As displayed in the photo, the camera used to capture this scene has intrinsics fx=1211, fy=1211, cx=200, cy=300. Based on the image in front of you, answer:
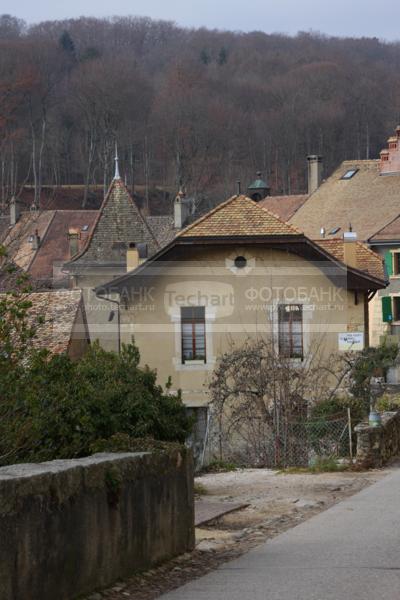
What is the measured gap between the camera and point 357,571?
9531mm

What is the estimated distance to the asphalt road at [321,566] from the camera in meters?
8.59

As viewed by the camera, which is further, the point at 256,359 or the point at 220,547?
the point at 256,359

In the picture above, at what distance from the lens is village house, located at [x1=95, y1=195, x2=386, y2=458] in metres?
32.9

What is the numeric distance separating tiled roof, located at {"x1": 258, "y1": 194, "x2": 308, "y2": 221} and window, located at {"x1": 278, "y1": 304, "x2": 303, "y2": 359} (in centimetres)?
3572

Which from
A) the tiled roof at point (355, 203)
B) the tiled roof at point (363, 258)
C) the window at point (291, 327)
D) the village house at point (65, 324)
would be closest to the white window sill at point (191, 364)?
the window at point (291, 327)

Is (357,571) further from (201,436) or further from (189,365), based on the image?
(189,365)

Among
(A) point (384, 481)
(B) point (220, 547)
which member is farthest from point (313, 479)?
(B) point (220, 547)

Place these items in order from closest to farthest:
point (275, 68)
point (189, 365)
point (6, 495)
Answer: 1. point (6, 495)
2. point (189, 365)
3. point (275, 68)

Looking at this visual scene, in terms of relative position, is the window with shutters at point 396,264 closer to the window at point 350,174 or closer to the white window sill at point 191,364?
the window at point 350,174

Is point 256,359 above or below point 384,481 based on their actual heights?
above

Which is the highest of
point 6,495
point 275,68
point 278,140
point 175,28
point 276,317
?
point 175,28

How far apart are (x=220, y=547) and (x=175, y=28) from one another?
156m

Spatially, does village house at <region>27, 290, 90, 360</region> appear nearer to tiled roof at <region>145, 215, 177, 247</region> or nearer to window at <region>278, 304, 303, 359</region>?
window at <region>278, 304, 303, 359</region>

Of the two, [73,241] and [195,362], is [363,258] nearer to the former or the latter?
[195,362]
